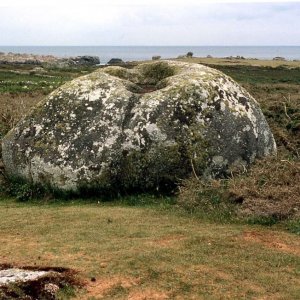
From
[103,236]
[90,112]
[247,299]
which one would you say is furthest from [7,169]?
[247,299]

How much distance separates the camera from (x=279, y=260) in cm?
962

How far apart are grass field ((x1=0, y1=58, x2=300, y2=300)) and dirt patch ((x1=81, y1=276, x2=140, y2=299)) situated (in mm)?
15

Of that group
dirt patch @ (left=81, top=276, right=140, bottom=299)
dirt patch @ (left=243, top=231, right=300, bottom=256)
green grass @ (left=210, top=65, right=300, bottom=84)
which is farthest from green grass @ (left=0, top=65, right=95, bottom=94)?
dirt patch @ (left=81, top=276, right=140, bottom=299)

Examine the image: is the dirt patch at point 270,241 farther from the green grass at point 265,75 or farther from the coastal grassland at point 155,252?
Result: the green grass at point 265,75

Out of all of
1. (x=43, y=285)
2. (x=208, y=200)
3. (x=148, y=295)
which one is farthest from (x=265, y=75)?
(x=43, y=285)

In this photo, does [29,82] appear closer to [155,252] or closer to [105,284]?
[155,252]

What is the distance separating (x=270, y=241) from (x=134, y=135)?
585 centimetres

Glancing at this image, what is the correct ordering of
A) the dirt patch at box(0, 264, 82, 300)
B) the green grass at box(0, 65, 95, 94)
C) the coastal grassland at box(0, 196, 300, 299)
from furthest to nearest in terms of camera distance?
the green grass at box(0, 65, 95, 94)
the coastal grassland at box(0, 196, 300, 299)
the dirt patch at box(0, 264, 82, 300)

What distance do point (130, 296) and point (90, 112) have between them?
8.68 meters

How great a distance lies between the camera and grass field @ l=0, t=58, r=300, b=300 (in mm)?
8430

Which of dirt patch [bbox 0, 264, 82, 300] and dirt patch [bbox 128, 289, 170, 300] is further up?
dirt patch [bbox 0, 264, 82, 300]

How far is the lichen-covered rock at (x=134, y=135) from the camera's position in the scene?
599 inches

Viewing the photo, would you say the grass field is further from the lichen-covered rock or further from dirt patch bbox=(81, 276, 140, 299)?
the lichen-covered rock

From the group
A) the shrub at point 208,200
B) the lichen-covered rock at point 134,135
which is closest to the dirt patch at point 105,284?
the shrub at point 208,200
